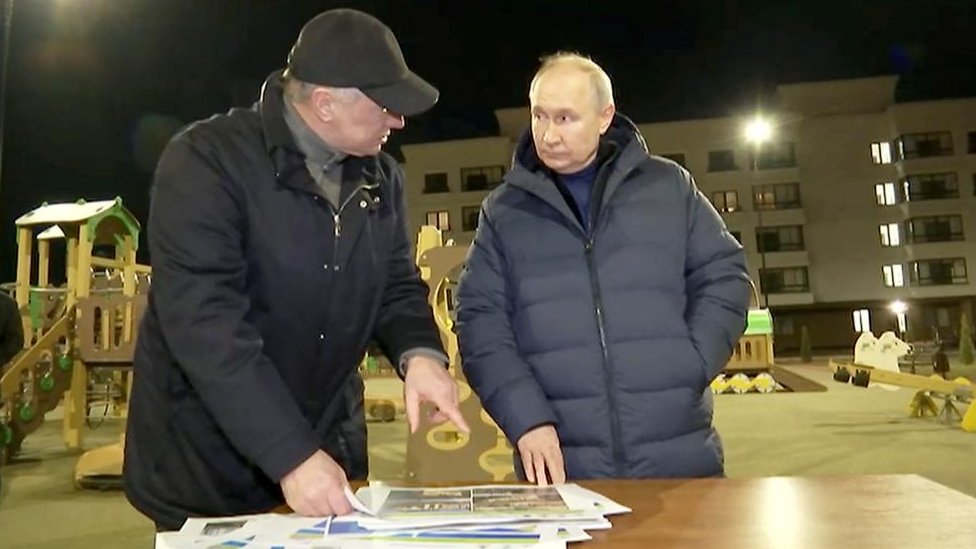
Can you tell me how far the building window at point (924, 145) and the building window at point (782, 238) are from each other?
480cm

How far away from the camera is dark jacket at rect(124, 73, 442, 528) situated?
1.26 m

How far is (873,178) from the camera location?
29.5m

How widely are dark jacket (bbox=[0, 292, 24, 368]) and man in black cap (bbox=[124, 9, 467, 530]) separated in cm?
498

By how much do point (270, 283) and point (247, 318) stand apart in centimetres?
8

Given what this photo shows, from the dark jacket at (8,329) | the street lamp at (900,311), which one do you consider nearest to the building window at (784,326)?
the street lamp at (900,311)

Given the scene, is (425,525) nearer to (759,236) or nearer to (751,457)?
(751,457)

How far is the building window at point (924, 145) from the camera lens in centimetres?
2947

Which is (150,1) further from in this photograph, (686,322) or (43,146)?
(686,322)

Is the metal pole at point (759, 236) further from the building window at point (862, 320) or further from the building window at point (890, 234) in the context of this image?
the building window at point (890, 234)

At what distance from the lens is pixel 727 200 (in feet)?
98.2

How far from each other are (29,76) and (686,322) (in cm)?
1810

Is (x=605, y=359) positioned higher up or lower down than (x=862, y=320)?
lower down

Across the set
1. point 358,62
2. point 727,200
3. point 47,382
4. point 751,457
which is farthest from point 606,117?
point 727,200

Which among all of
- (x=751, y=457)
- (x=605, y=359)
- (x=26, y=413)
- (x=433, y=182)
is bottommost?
(x=751, y=457)
